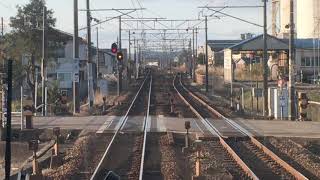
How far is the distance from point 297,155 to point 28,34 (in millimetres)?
40922

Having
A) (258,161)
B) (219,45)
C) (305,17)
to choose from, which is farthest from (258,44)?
(219,45)

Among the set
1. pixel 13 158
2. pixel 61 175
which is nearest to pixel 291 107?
pixel 13 158

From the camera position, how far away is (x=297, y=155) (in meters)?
17.0

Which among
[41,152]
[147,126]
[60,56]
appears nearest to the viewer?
[41,152]

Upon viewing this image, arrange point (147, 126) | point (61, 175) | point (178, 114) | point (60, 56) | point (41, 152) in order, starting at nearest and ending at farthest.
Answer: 1. point (61, 175)
2. point (41, 152)
3. point (147, 126)
4. point (178, 114)
5. point (60, 56)

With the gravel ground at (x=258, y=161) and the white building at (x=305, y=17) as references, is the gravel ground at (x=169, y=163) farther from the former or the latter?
the white building at (x=305, y=17)

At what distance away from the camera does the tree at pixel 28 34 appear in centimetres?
5288

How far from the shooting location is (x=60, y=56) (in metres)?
65.6

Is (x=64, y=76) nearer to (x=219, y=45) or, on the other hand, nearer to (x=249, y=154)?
(x=249, y=154)

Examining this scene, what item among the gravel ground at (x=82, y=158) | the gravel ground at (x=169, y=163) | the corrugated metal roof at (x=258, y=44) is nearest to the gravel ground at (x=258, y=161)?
the gravel ground at (x=169, y=163)

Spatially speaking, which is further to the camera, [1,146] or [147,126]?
[147,126]

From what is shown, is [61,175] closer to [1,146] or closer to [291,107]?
[1,146]

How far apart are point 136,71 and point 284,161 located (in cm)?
8866

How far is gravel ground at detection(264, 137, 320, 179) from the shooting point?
47.5 feet
